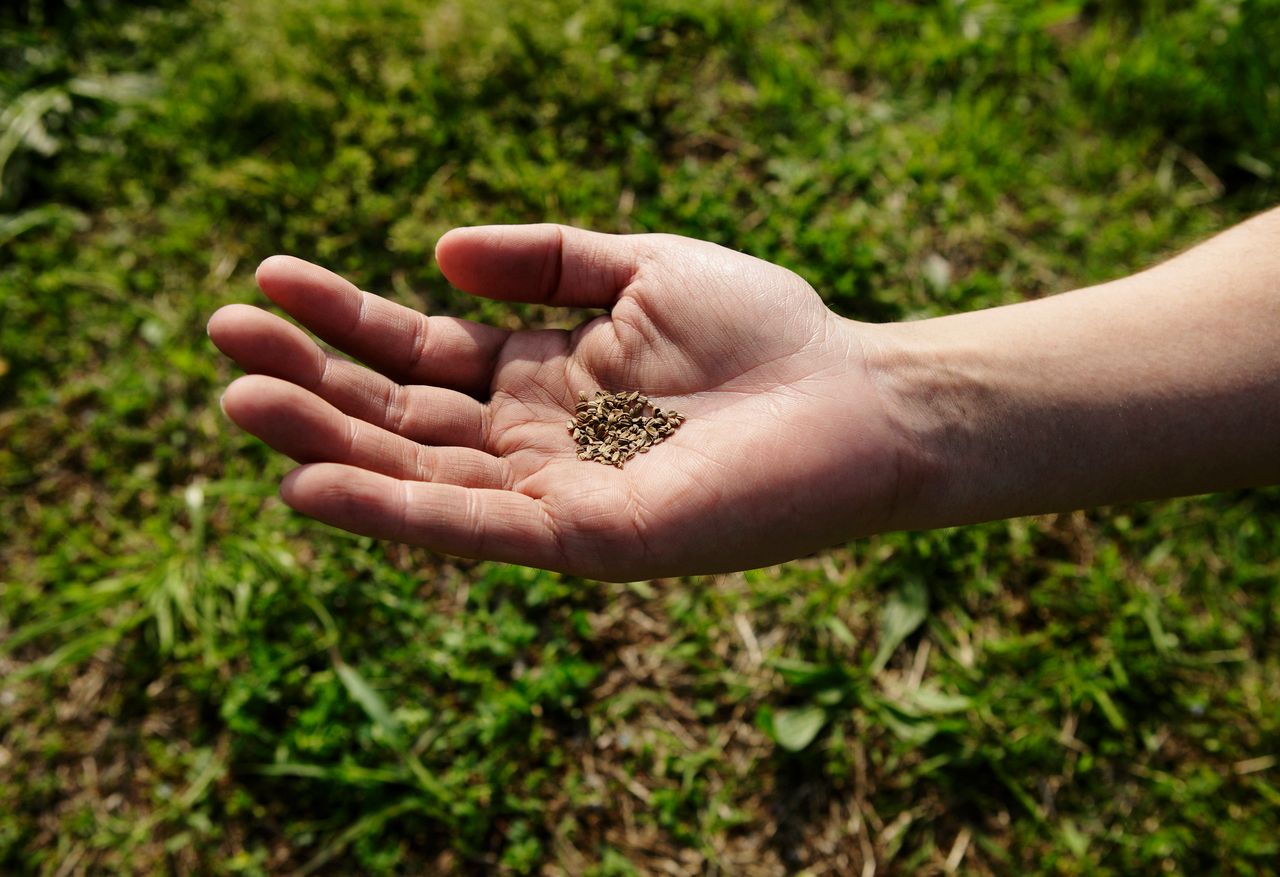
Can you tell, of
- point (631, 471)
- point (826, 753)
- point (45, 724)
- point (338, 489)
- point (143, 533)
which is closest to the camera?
point (338, 489)

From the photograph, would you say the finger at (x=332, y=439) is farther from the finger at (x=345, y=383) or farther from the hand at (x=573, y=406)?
the finger at (x=345, y=383)

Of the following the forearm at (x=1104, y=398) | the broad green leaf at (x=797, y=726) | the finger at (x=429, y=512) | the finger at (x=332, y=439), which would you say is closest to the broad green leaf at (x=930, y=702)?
the broad green leaf at (x=797, y=726)

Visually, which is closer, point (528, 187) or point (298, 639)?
point (298, 639)

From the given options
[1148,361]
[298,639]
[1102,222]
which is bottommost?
[298,639]

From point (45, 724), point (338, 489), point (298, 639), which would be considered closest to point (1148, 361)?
point (338, 489)

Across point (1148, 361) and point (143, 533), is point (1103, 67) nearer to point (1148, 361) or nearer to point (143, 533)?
point (1148, 361)

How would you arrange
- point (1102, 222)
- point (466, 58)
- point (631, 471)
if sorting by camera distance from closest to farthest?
point (631, 471) < point (1102, 222) < point (466, 58)

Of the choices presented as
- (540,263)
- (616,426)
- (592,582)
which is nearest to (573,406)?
(616,426)
